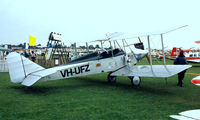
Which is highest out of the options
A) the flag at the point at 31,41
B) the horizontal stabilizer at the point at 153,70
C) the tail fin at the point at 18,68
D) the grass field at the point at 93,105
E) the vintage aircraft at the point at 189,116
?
the flag at the point at 31,41

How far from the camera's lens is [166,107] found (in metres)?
4.77

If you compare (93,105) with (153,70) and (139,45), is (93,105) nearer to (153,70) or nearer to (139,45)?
(153,70)

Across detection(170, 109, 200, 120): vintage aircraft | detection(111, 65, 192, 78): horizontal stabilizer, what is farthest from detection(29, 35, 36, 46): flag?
detection(170, 109, 200, 120): vintage aircraft

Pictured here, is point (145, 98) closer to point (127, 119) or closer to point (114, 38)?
point (127, 119)

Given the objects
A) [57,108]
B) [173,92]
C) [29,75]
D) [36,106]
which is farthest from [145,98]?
[29,75]

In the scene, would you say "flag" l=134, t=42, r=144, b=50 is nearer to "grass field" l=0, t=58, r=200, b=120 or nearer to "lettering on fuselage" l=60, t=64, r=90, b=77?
"lettering on fuselage" l=60, t=64, r=90, b=77

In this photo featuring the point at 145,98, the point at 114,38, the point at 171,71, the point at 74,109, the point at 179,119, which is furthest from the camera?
the point at 114,38

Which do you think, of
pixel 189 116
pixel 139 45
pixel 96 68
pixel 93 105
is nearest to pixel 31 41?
pixel 96 68

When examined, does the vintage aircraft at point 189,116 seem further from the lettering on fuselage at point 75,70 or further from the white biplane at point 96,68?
the lettering on fuselage at point 75,70

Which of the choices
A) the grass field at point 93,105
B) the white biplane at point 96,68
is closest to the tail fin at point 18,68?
the white biplane at point 96,68

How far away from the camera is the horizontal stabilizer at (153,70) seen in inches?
251

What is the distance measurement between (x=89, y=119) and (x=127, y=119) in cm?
84

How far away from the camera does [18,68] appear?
6.66 metres

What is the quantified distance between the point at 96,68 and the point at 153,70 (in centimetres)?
256
